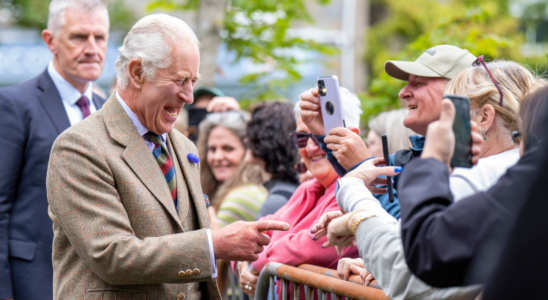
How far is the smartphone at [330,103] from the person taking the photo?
8.09 feet

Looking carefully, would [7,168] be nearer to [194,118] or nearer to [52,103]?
[52,103]

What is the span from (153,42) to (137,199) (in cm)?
68

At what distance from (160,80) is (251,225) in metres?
0.75

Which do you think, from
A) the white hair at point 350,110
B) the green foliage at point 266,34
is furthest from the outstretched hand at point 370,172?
the green foliage at point 266,34

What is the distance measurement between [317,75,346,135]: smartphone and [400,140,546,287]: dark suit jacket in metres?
1.04

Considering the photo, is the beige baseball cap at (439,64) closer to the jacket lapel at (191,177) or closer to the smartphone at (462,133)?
the smartphone at (462,133)

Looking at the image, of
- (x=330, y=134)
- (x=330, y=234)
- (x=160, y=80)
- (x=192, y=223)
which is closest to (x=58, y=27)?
(x=160, y=80)

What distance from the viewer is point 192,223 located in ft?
8.06

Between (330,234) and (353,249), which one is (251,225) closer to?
(330,234)

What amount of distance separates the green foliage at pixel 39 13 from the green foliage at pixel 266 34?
9826mm

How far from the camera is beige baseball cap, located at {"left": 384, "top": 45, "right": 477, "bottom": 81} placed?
2496 mm

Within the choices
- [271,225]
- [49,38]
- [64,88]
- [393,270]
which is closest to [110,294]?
[271,225]

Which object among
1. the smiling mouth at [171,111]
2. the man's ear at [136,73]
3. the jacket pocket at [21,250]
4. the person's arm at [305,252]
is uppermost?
the man's ear at [136,73]

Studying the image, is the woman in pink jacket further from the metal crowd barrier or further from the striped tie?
the striped tie
